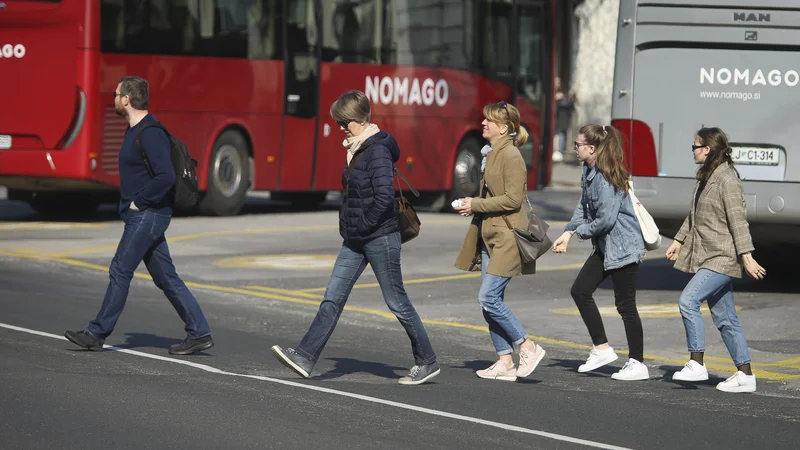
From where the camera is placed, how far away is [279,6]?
868 inches

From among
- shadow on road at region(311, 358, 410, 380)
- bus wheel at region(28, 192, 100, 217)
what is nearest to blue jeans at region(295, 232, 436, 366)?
shadow on road at region(311, 358, 410, 380)

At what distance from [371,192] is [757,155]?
5.84m

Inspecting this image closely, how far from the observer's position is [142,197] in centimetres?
979

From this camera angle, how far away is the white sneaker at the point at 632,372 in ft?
31.3

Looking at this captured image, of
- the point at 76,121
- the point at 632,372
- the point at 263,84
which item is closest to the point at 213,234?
the point at 76,121

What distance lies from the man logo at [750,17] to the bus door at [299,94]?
9534 mm

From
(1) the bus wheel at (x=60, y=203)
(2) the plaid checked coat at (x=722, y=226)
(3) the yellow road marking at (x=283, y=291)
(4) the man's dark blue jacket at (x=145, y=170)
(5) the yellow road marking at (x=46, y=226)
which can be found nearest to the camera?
(2) the plaid checked coat at (x=722, y=226)

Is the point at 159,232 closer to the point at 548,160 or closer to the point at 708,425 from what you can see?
the point at 708,425

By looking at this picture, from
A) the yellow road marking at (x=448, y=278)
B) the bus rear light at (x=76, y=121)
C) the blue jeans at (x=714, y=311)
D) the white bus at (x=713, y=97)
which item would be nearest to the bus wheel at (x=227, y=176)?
the bus rear light at (x=76, y=121)

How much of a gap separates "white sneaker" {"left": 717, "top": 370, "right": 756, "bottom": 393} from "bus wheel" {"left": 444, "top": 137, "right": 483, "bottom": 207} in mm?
15458

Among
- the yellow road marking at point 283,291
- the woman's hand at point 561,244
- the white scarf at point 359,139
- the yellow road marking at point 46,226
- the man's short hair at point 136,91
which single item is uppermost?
the man's short hair at point 136,91

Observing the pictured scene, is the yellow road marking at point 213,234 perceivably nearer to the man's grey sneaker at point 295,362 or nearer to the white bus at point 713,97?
the white bus at point 713,97

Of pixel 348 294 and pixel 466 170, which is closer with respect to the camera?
pixel 348 294

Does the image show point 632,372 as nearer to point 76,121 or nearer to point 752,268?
point 752,268
